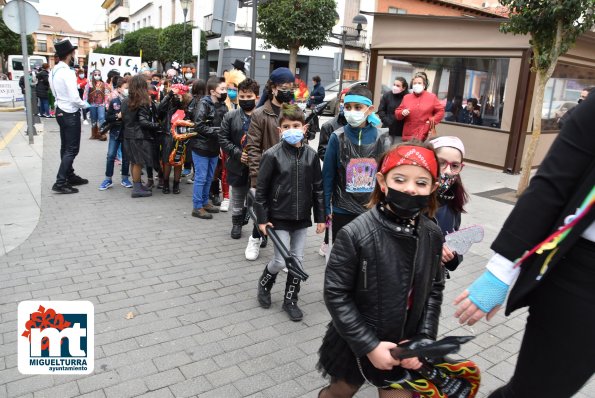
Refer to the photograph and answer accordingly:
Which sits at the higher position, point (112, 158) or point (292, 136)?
point (292, 136)

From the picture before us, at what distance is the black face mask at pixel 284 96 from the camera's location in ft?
16.2

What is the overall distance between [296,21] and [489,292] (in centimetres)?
2167

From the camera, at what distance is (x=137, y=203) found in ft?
23.9

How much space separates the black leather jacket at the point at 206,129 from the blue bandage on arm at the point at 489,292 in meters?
4.92

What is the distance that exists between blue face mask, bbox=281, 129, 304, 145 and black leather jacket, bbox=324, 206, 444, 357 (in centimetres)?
195

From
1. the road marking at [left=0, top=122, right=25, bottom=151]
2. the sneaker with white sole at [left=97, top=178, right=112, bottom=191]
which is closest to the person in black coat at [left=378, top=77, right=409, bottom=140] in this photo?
the sneaker with white sole at [left=97, top=178, right=112, bottom=191]

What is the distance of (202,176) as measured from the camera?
6.52 meters

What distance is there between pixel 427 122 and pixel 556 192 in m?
6.60

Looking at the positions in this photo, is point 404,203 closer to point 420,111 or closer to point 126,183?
point 420,111

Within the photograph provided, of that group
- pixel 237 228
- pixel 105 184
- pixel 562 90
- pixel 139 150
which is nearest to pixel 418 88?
pixel 237 228

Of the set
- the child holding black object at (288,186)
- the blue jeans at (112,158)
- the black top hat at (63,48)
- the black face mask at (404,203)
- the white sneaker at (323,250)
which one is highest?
the black top hat at (63,48)

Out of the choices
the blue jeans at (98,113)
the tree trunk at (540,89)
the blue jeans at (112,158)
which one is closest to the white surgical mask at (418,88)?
the tree trunk at (540,89)

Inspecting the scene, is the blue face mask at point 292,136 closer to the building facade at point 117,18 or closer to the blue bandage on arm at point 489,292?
the blue bandage on arm at point 489,292

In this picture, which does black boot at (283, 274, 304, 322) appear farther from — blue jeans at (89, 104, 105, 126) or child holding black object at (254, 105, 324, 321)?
blue jeans at (89, 104, 105, 126)
